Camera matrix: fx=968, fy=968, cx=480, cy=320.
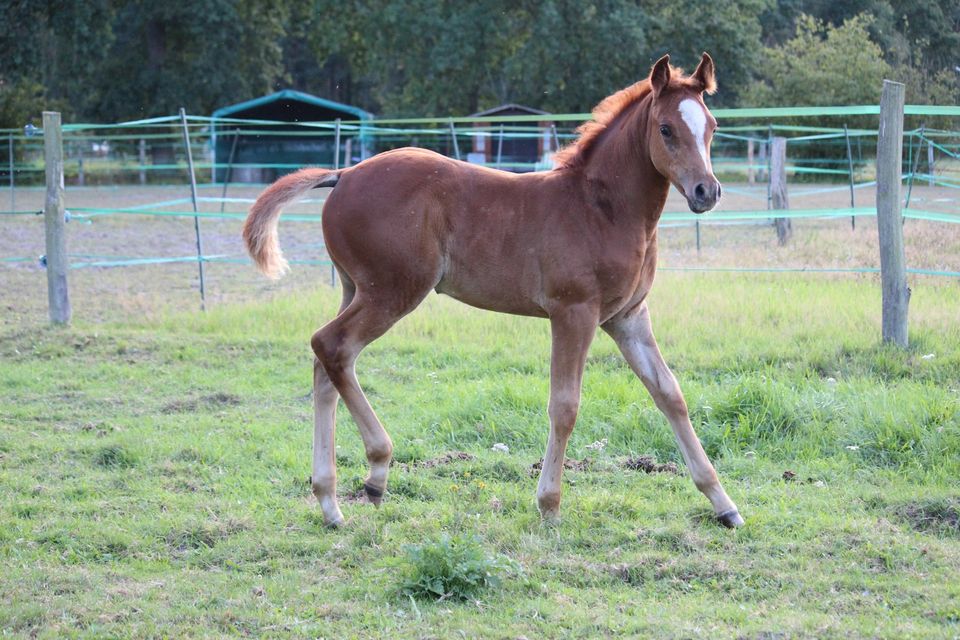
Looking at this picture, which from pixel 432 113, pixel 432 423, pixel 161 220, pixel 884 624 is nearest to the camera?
pixel 884 624

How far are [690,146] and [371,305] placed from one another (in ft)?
5.08

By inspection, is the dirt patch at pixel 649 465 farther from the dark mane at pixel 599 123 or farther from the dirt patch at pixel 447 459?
the dark mane at pixel 599 123

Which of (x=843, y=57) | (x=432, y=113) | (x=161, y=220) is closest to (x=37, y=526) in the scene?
(x=161, y=220)

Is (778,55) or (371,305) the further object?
(778,55)

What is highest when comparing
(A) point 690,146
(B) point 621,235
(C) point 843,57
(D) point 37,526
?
(C) point 843,57

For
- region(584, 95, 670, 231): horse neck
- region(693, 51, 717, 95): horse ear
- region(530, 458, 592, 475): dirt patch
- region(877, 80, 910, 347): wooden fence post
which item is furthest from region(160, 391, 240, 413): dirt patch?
region(877, 80, 910, 347): wooden fence post

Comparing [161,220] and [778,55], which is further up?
[778,55]

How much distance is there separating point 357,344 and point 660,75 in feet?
5.81

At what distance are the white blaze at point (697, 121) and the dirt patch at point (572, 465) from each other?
1.86 meters

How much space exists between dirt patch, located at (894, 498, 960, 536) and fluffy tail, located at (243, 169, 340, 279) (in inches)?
119

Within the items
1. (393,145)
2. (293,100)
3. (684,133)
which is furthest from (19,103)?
(684,133)

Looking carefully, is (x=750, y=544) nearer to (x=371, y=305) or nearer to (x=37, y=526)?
(x=371, y=305)

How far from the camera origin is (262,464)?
5.27 meters

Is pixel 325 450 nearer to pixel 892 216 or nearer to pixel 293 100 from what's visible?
pixel 892 216
